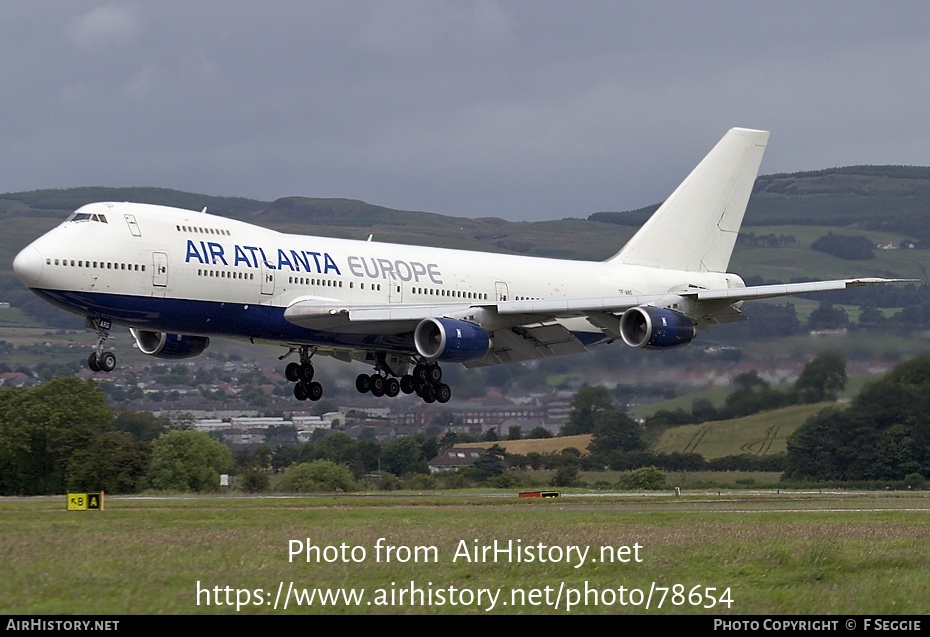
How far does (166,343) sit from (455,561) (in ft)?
80.7

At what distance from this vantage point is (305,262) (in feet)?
148

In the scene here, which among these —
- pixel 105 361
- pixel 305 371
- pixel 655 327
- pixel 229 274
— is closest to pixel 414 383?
pixel 305 371

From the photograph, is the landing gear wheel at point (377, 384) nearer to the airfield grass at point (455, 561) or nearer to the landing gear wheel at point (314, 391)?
the landing gear wheel at point (314, 391)

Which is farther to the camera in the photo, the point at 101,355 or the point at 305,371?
the point at 305,371

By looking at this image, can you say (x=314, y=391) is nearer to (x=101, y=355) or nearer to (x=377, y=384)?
(x=377, y=384)

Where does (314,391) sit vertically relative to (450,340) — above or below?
below

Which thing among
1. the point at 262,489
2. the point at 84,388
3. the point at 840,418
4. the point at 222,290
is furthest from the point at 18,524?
the point at 840,418

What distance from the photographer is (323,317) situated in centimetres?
4462

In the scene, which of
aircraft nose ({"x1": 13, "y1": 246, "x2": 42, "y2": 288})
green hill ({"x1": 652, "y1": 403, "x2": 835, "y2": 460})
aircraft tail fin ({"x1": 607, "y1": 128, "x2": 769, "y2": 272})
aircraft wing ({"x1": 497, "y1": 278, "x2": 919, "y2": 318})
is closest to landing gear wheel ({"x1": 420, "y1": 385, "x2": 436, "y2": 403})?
aircraft wing ({"x1": 497, "y1": 278, "x2": 919, "y2": 318})

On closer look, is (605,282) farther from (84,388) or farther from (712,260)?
(84,388)

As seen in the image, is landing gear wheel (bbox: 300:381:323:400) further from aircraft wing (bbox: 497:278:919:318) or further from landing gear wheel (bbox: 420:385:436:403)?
aircraft wing (bbox: 497:278:919:318)

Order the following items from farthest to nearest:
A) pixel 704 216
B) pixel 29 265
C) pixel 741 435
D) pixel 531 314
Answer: pixel 741 435
pixel 704 216
pixel 531 314
pixel 29 265

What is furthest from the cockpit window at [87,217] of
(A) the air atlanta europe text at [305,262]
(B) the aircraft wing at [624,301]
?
(B) the aircraft wing at [624,301]

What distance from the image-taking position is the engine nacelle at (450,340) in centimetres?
4509
